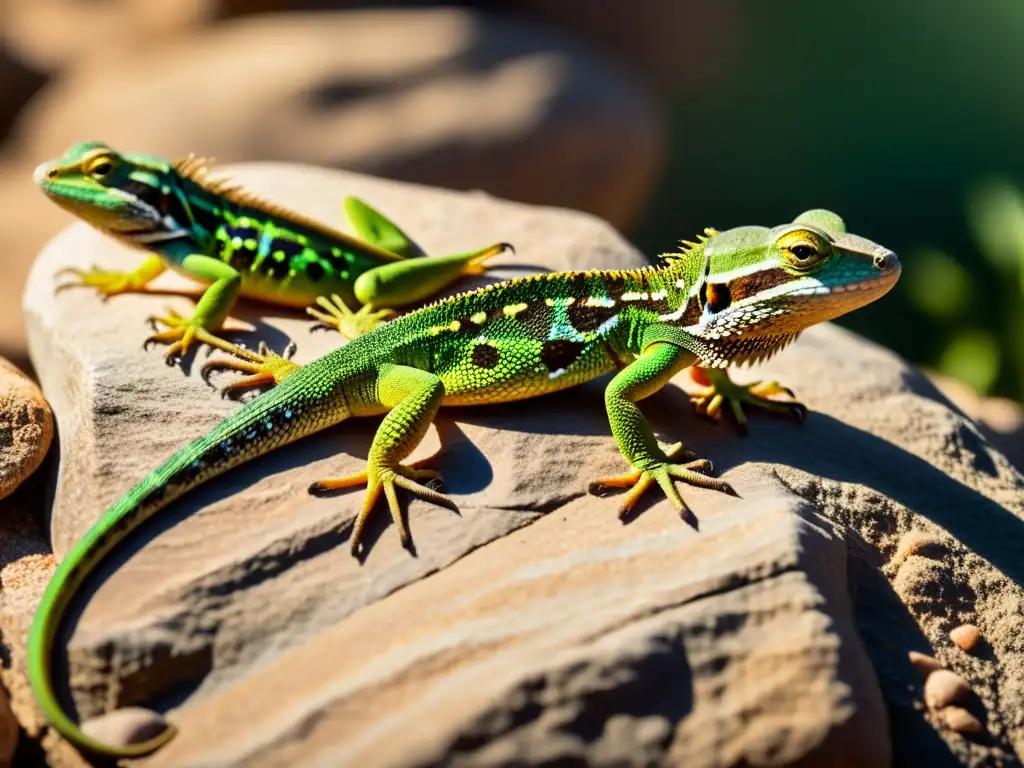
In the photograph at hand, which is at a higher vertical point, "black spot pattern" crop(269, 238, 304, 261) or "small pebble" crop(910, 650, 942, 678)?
"black spot pattern" crop(269, 238, 304, 261)

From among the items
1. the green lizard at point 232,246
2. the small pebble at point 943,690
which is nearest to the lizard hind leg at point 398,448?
the green lizard at point 232,246

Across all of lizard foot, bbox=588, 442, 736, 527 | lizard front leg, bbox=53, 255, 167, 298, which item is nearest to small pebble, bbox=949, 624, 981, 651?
lizard foot, bbox=588, 442, 736, 527

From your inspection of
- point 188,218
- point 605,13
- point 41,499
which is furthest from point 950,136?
point 41,499

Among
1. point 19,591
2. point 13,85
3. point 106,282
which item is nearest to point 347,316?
point 106,282

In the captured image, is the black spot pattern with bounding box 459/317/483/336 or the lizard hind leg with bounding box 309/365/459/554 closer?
the lizard hind leg with bounding box 309/365/459/554

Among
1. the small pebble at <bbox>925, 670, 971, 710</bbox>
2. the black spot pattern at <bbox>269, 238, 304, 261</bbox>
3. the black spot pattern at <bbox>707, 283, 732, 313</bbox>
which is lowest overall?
the small pebble at <bbox>925, 670, 971, 710</bbox>

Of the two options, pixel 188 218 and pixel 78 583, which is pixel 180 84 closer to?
pixel 188 218

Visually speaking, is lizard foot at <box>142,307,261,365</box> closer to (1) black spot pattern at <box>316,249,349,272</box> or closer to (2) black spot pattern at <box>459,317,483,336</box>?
(1) black spot pattern at <box>316,249,349,272</box>

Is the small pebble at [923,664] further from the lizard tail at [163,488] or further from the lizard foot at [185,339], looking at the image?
the lizard foot at [185,339]
